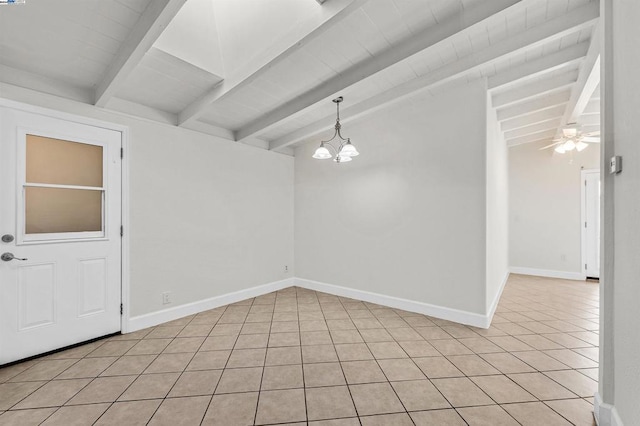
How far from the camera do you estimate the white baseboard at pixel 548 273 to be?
561 cm

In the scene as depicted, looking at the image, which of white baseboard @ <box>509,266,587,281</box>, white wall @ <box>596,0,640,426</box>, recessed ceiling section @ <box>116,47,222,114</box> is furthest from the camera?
white baseboard @ <box>509,266,587,281</box>

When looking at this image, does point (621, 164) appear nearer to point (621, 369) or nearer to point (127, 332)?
point (621, 369)

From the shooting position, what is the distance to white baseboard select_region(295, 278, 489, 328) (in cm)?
319

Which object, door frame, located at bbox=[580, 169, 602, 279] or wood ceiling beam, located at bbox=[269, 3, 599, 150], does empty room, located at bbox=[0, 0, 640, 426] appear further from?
door frame, located at bbox=[580, 169, 602, 279]

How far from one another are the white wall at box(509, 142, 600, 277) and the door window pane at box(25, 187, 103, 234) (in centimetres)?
765

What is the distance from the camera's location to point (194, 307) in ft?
12.0

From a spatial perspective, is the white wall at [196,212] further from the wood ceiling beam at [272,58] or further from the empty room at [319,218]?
the wood ceiling beam at [272,58]

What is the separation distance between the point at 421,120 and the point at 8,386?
A: 190 inches

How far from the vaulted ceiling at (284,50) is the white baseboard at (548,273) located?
3.97 metres

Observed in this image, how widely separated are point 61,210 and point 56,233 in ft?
0.76

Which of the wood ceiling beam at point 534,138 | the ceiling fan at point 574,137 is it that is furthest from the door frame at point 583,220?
the ceiling fan at point 574,137

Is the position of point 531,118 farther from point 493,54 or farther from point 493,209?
point 493,54

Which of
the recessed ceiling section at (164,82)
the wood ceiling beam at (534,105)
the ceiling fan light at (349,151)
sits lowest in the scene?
the ceiling fan light at (349,151)

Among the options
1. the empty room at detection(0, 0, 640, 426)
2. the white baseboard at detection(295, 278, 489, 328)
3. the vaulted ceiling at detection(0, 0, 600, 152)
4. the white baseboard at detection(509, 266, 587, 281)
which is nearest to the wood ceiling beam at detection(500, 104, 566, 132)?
the empty room at detection(0, 0, 640, 426)
